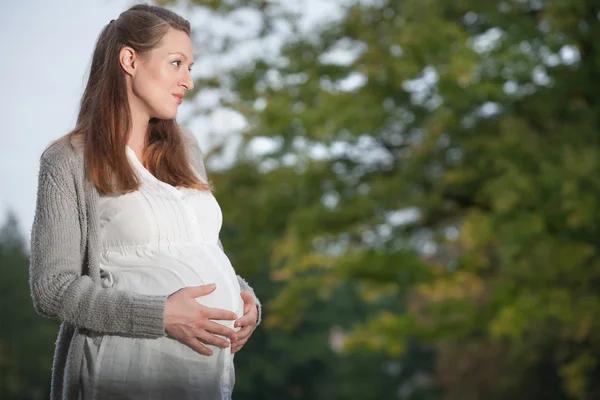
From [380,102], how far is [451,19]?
102cm

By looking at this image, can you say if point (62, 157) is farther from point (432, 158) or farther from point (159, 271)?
point (432, 158)

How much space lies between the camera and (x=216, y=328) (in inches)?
79.4

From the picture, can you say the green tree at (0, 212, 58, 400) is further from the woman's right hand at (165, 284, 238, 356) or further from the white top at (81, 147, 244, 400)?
the woman's right hand at (165, 284, 238, 356)

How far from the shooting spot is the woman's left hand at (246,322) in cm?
216

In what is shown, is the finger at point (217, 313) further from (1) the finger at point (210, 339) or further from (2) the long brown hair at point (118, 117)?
(2) the long brown hair at point (118, 117)

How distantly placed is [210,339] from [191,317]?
7 centimetres

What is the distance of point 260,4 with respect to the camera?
10.4m

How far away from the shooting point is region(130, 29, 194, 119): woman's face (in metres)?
2.16

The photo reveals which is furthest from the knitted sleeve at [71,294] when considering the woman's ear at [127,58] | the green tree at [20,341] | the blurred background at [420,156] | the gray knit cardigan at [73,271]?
the green tree at [20,341]

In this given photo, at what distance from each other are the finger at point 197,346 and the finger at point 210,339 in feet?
0.03

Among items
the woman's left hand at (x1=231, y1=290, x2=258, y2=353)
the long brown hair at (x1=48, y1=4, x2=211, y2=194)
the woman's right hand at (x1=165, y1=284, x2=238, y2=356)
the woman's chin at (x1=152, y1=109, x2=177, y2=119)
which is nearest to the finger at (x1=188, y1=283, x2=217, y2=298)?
the woman's right hand at (x1=165, y1=284, x2=238, y2=356)

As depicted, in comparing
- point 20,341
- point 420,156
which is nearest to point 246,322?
point 420,156

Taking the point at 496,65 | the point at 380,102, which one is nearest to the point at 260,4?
the point at 380,102

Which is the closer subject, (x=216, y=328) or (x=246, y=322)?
(x=216, y=328)
